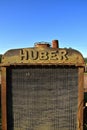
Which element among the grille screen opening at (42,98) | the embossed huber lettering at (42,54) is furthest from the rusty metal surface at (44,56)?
the grille screen opening at (42,98)

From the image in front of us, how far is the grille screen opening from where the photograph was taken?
252 inches

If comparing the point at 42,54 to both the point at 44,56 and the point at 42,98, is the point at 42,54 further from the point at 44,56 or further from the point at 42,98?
the point at 42,98

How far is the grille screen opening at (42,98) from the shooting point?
6410 mm

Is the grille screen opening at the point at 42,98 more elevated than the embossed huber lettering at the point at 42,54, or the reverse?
the embossed huber lettering at the point at 42,54

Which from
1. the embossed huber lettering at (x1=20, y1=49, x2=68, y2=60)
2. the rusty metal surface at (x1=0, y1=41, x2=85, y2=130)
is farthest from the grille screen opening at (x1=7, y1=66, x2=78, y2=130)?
the embossed huber lettering at (x1=20, y1=49, x2=68, y2=60)

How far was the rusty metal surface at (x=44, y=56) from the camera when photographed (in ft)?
20.6

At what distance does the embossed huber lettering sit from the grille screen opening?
0.27 meters

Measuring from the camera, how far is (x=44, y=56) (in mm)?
6285

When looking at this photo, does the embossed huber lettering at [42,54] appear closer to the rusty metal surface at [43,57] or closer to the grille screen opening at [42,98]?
the rusty metal surface at [43,57]

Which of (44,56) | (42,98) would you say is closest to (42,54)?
(44,56)

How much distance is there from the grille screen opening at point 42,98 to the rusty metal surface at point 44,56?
18cm

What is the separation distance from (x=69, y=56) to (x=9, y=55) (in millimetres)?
1509

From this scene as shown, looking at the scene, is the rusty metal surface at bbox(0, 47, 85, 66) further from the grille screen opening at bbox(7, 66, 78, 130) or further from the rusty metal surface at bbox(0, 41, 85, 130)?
the grille screen opening at bbox(7, 66, 78, 130)

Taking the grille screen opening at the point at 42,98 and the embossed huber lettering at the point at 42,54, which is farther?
the grille screen opening at the point at 42,98
